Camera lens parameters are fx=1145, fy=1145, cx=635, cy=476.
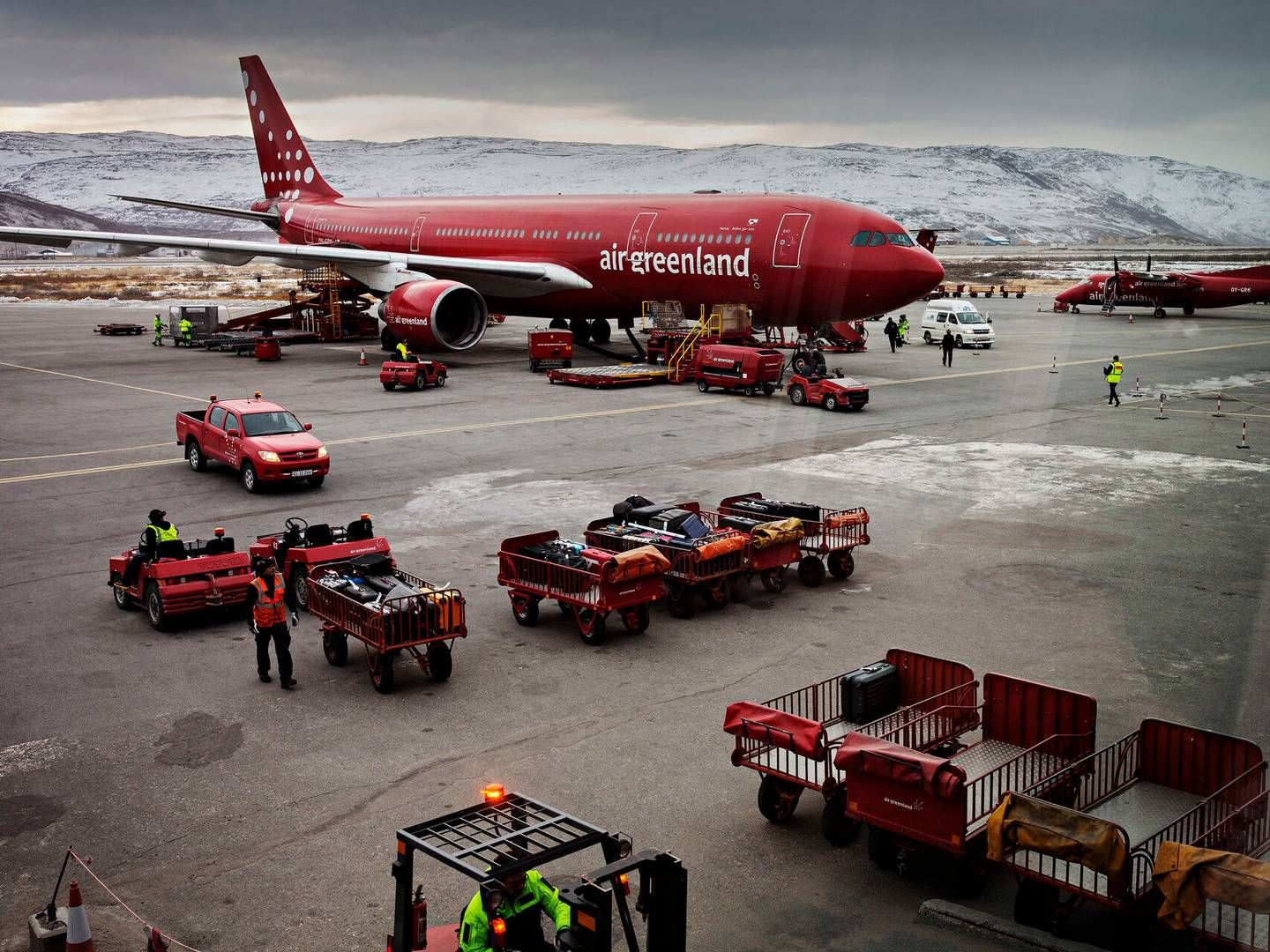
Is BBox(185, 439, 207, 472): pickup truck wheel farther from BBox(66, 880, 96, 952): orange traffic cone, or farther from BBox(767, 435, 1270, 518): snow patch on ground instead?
BBox(66, 880, 96, 952): orange traffic cone

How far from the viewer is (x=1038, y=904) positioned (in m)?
8.24

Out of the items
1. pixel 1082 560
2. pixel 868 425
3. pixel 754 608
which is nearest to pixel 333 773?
pixel 754 608

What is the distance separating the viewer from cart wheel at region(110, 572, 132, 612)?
618 inches

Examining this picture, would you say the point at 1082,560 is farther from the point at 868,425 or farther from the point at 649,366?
the point at 649,366

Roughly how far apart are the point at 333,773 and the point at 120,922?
2629 mm

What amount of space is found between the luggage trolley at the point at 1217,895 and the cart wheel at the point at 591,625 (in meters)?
7.76

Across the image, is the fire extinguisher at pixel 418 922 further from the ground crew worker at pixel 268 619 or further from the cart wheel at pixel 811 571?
the cart wheel at pixel 811 571

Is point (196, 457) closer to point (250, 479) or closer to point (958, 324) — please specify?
point (250, 479)

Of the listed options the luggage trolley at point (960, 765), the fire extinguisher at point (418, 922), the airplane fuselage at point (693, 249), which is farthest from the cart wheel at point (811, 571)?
the airplane fuselage at point (693, 249)

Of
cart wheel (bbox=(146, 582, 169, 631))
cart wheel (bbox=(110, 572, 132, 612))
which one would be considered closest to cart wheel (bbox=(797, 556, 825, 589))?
cart wheel (bbox=(146, 582, 169, 631))

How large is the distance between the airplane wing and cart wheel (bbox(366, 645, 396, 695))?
96.0ft

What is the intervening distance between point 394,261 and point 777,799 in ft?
118

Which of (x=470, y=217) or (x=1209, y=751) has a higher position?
(x=470, y=217)

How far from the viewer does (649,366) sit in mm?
39562
